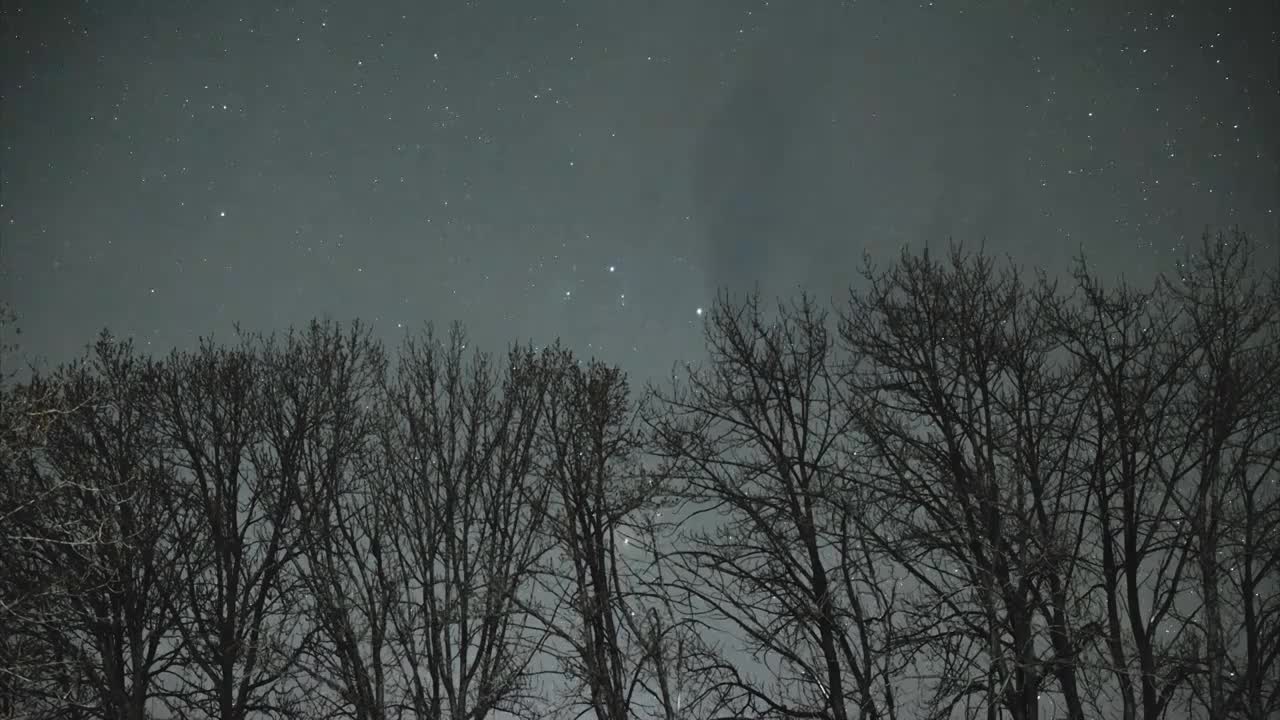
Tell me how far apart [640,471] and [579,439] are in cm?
175

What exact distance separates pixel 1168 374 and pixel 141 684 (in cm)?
1664

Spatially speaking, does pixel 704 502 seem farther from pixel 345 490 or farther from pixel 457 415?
pixel 345 490

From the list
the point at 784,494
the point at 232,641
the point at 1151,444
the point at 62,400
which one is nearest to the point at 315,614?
the point at 232,641

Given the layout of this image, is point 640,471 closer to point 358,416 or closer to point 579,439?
point 579,439

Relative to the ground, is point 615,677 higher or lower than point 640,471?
lower

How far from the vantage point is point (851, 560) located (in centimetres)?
1038

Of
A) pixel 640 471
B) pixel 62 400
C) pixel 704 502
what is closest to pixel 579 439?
pixel 640 471

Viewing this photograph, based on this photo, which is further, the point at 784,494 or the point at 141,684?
the point at 141,684

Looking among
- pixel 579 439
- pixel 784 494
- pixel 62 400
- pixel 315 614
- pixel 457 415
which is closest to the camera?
pixel 62 400

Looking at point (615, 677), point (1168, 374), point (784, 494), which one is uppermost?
point (1168, 374)

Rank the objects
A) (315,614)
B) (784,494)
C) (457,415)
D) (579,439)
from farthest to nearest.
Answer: (579,439) < (457,415) < (315,614) < (784,494)

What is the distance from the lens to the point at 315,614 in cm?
1220

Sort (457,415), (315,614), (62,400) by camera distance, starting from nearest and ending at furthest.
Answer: (62,400)
(315,614)
(457,415)

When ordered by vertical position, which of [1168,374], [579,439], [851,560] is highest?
[579,439]
